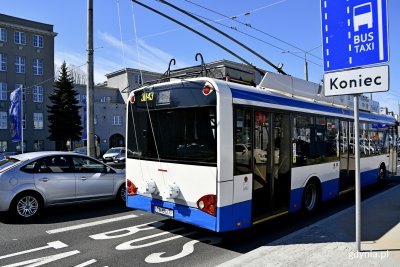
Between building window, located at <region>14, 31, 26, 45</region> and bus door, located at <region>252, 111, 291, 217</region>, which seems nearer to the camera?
bus door, located at <region>252, 111, 291, 217</region>

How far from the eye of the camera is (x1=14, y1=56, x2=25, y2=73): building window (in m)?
51.9

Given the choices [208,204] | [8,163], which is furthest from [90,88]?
[208,204]

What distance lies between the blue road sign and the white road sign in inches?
3.7

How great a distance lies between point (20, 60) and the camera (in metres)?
52.3

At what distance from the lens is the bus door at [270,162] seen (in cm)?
637

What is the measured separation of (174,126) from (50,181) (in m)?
3.68

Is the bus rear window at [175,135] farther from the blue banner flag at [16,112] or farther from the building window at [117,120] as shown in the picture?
the building window at [117,120]

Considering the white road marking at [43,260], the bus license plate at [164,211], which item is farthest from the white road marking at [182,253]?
the white road marking at [43,260]

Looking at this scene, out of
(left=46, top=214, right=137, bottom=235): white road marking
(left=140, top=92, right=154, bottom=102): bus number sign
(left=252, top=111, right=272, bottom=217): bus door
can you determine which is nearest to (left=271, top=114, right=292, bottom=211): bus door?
(left=252, top=111, right=272, bottom=217): bus door

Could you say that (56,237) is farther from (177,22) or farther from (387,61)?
(387,61)

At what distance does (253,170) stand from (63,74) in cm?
4527

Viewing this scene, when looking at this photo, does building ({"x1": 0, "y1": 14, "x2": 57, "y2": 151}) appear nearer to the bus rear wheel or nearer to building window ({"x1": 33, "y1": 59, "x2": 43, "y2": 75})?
building window ({"x1": 33, "y1": 59, "x2": 43, "y2": 75})

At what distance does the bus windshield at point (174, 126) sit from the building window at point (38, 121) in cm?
5028

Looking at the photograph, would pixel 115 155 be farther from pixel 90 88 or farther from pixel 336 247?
pixel 336 247
